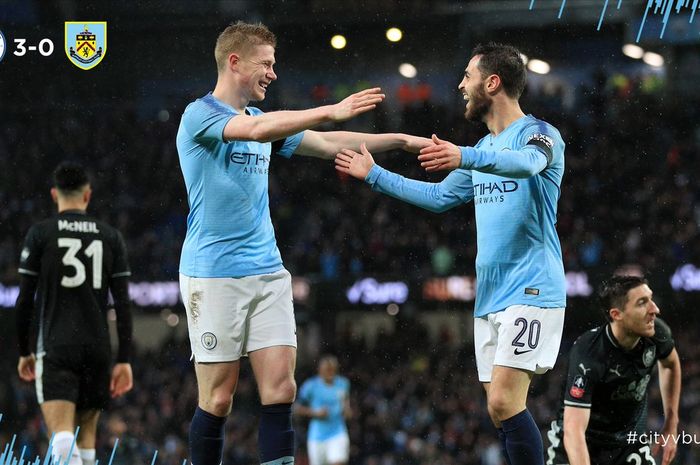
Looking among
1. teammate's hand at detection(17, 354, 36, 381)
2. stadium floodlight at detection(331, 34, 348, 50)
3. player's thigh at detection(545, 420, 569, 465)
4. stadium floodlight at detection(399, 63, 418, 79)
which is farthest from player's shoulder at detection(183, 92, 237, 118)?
stadium floodlight at detection(399, 63, 418, 79)

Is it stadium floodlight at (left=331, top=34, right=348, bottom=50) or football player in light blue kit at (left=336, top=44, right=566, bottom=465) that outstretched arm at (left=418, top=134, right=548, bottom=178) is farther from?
stadium floodlight at (left=331, top=34, right=348, bottom=50)

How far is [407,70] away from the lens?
69.7 feet

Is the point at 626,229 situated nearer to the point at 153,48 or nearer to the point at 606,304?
the point at 153,48

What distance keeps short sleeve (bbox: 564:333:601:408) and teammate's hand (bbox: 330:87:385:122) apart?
2.02m

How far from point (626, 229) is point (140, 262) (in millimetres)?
8567

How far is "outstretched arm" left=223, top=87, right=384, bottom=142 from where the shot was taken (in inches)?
167

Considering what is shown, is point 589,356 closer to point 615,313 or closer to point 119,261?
point 615,313

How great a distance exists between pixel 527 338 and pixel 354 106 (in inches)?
52.9

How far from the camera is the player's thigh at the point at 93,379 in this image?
6039 millimetres

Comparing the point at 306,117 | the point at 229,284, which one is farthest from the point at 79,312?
the point at 306,117

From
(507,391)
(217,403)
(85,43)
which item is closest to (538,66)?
(85,43)

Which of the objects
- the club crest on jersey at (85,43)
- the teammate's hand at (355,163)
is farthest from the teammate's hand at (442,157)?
the club crest on jersey at (85,43)

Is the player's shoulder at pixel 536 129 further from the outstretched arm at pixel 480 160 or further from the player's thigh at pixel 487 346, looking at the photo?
the player's thigh at pixel 487 346

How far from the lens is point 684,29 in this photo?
822 inches
